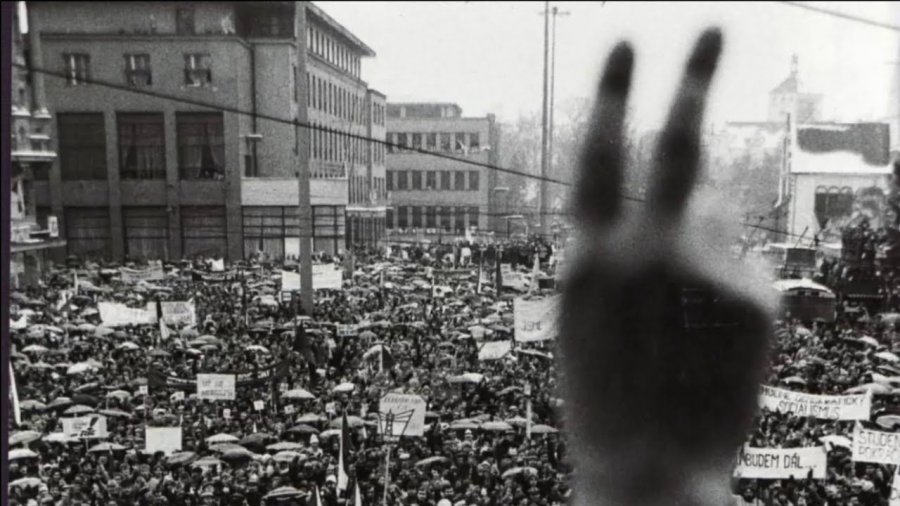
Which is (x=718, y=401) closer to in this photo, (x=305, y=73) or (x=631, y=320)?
(x=631, y=320)

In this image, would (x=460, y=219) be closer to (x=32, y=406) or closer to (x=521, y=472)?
(x=32, y=406)

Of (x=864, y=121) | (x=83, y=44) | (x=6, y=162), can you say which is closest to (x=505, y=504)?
(x=6, y=162)

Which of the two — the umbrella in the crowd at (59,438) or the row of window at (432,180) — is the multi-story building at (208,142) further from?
the umbrella in the crowd at (59,438)

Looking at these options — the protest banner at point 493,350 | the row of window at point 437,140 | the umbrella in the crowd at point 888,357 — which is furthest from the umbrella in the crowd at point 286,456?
the umbrella in the crowd at point 888,357

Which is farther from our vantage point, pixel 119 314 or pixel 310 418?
pixel 119 314

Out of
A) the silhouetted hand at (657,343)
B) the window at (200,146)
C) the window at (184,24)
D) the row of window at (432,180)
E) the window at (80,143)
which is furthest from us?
the window at (200,146)

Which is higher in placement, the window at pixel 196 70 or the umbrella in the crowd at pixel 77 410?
the window at pixel 196 70

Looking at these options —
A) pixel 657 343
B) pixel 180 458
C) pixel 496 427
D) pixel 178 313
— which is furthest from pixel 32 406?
pixel 657 343

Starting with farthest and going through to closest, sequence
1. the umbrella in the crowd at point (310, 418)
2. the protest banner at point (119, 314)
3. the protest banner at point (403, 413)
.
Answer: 1. the protest banner at point (119, 314)
2. the umbrella in the crowd at point (310, 418)
3. the protest banner at point (403, 413)

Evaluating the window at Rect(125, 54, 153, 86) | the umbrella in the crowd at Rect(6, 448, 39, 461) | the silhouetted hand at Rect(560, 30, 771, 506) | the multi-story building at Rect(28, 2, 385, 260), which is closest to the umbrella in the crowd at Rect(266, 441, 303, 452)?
the umbrella in the crowd at Rect(6, 448, 39, 461)
